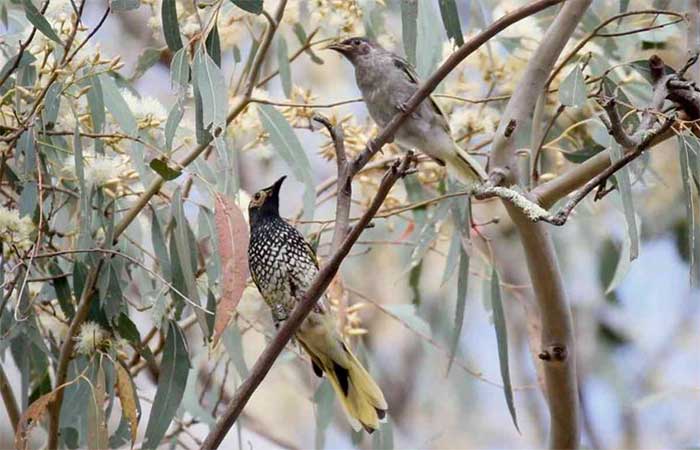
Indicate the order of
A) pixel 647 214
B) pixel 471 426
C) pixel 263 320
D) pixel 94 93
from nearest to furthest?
pixel 94 93 → pixel 263 320 → pixel 647 214 → pixel 471 426

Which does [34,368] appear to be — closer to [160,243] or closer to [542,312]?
[160,243]

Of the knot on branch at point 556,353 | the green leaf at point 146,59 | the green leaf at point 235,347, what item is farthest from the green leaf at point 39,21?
the knot on branch at point 556,353

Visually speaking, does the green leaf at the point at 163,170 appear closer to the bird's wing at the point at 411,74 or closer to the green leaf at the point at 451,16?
the green leaf at the point at 451,16

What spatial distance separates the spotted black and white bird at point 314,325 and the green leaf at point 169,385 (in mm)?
305

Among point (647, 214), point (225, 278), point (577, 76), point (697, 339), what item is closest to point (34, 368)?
point (225, 278)

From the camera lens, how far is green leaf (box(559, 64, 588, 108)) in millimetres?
2365

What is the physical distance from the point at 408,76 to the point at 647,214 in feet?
6.14

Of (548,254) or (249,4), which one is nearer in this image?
(249,4)

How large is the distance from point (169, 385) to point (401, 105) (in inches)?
30.3

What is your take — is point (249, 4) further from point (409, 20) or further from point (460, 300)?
point (460, 300)

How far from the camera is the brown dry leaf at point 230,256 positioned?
2.06m

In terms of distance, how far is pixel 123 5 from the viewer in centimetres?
215

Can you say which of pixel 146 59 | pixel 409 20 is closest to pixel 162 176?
pixel 409 20

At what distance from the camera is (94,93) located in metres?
2.34
